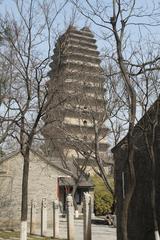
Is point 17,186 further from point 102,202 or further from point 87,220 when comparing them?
point 102,202

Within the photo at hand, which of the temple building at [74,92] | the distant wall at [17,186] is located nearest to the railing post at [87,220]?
the temple building at [74,92]

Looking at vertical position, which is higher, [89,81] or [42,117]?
[89,81]

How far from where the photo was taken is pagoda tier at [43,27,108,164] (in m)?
19.4

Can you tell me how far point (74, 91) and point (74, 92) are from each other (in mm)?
80

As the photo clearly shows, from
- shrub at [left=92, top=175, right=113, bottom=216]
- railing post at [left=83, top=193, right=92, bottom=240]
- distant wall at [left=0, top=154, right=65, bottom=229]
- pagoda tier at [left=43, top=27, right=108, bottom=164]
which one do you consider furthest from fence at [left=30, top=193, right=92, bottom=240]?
shrub at [left=92, top=175, right=113, bottom=216]

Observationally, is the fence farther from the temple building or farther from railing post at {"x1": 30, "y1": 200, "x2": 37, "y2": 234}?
the temple building

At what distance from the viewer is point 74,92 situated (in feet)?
71.7

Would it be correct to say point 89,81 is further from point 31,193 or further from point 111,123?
point 31,193

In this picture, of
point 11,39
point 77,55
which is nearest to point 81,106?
point 77,55

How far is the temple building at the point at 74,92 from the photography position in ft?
63.8

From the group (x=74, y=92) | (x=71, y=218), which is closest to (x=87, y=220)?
(x=71, y=218)

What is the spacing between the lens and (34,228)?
84.8ft

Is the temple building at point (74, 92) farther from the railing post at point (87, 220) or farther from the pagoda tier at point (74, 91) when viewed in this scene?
the railing post at point (87, 220)

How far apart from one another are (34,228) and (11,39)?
1157 cm
